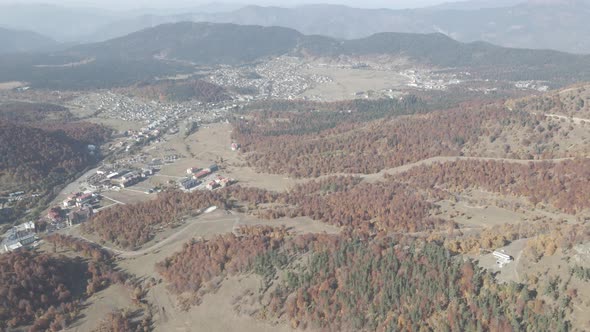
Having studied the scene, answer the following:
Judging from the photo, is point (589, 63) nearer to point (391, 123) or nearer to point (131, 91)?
point (391, 123)

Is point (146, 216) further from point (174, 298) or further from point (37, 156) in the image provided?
point (37, 156)

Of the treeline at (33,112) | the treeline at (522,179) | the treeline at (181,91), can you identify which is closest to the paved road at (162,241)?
the treeline at (522,179)

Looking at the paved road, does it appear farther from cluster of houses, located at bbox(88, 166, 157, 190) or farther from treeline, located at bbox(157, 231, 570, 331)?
cluster of houses, located at bbox(88, 166, 157, 190)

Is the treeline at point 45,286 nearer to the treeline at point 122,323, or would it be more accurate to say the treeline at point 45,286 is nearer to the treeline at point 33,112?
the treeline at point 122,323

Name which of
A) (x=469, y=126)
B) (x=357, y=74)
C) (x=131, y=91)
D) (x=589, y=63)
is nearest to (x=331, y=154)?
(x=469, y=126)

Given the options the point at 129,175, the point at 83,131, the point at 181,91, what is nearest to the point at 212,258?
the point at 129,175
